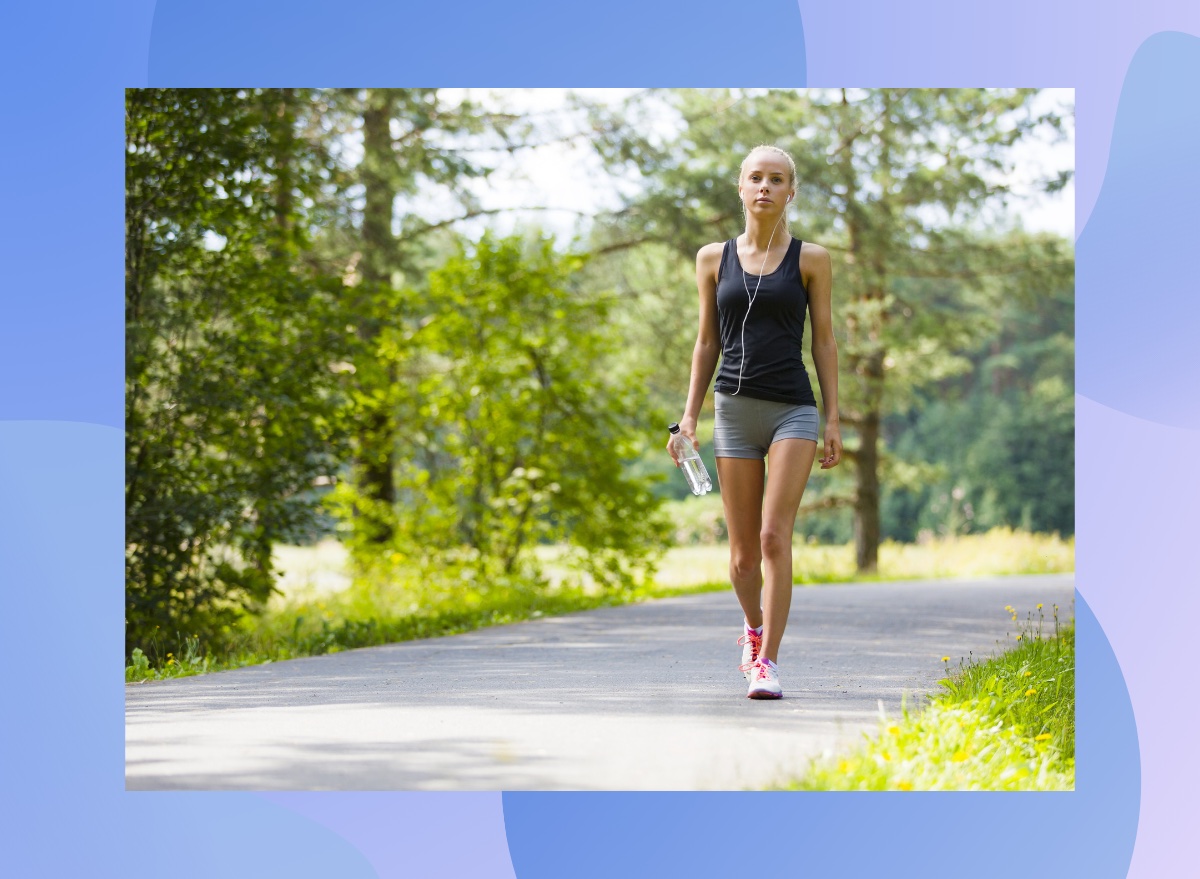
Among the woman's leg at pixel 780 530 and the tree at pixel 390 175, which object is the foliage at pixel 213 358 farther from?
the woman's leg at pixel 780 530

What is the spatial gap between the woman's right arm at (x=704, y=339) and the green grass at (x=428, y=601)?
8.43 feet

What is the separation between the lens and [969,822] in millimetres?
4066

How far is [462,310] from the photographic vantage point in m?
10.8

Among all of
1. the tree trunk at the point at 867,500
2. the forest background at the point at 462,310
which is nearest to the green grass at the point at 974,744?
the forest background at the point at 462,310

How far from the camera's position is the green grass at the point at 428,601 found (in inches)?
275

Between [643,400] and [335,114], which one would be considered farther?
[335,114]

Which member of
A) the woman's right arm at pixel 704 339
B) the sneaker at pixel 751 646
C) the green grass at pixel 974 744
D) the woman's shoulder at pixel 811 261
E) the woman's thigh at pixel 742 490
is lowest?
the green grass at pixel 974 744
